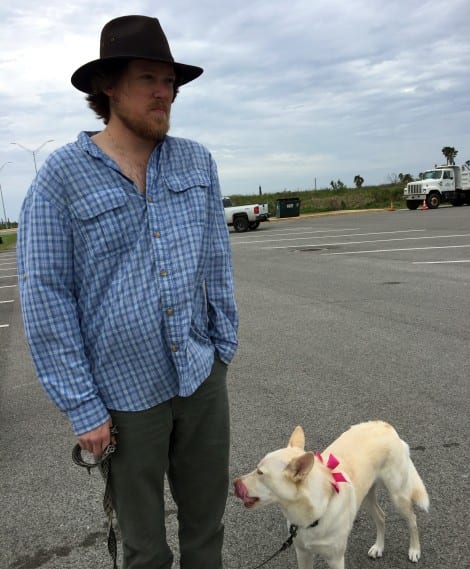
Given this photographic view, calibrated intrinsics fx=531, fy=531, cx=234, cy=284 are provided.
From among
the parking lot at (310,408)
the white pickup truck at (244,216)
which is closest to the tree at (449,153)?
the white pickup truck at (244,216)

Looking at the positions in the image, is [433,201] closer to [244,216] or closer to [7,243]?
[244,216]

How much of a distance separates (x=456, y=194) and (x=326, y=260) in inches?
945

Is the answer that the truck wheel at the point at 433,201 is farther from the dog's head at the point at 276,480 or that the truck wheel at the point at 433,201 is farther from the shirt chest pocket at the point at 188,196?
the shirt chest pocket at the point at 188,196

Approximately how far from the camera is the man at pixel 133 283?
1729mm

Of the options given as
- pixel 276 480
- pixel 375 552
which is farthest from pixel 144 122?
pixel 375 552

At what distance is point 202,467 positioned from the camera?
2088 mm

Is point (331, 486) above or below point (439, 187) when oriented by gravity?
below

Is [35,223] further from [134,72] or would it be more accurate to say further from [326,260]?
[326,260]

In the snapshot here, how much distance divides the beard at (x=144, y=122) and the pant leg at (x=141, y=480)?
97 cm

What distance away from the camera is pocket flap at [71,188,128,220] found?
1.74 metres

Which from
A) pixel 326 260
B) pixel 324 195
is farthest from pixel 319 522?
pixel 324 195

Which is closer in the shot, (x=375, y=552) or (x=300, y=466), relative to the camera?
(x=300, y=466)

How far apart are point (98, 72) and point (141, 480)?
1469 millimetres

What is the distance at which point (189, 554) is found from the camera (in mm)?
2182
